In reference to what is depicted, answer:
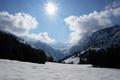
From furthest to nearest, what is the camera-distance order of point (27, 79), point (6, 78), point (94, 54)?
1. point (94, 54)
2. point (27, 79)
3. point (6, 78)

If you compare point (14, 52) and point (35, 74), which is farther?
point (14, 52)

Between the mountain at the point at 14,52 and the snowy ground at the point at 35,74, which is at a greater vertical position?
the mountain at the point at 14,52

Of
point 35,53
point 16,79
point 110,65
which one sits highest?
point 35,53

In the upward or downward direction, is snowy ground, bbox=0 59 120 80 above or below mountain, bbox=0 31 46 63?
below

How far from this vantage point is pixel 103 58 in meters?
83.9

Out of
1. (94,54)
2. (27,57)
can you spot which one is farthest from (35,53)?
(94,54)

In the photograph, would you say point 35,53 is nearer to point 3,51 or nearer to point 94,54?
point 3,51

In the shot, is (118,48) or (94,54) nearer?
(118,48)

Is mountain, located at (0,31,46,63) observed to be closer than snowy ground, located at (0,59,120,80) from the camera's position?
No

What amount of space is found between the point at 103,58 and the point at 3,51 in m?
44.6

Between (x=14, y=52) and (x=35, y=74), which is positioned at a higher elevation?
(x=14, y=52)

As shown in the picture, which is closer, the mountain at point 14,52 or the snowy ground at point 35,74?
the snowy ground at point 35,74

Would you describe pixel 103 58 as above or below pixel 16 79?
Result: above

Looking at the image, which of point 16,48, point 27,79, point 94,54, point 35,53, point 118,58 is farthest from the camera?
point 94,54
